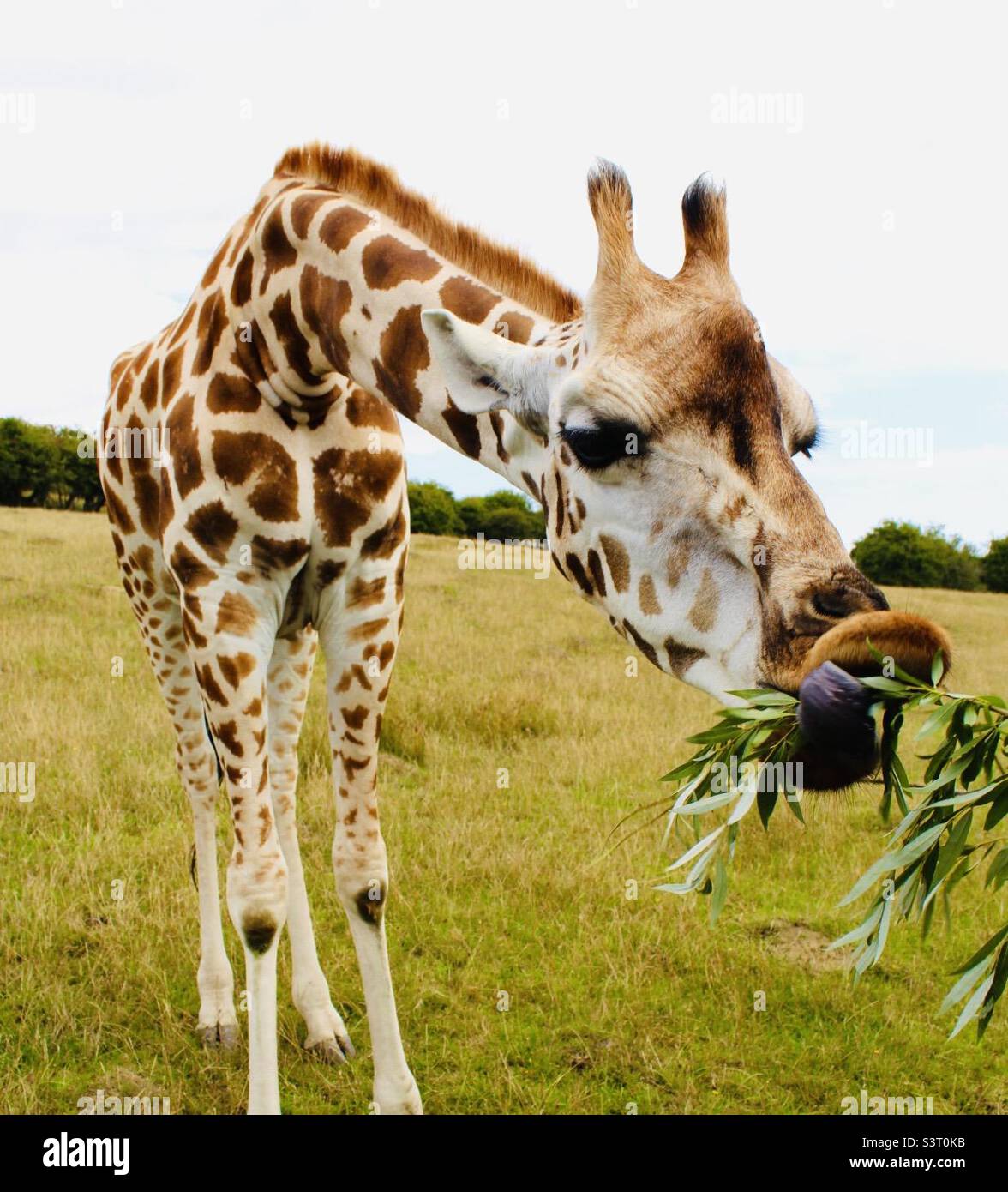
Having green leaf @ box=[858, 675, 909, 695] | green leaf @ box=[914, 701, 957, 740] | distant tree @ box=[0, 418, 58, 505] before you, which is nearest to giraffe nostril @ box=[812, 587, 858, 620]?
green leaf @ box=[858, 675, 909, 695]

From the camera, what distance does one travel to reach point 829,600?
7.60 ft

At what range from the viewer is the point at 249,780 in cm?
386

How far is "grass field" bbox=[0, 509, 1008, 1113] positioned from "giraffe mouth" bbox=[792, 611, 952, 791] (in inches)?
9.9

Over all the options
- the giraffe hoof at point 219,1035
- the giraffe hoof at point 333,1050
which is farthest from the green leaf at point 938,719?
the giraffe hoof at point 219,1035

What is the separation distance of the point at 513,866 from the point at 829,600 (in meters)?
4.11

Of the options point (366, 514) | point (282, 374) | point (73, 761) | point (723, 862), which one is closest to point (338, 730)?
point (366, 514)

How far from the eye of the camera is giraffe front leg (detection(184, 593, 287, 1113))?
12.6 feet

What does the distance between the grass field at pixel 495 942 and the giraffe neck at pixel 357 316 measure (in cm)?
155

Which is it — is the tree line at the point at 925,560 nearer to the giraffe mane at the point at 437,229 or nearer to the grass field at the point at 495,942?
the grass field at the point at 495,942

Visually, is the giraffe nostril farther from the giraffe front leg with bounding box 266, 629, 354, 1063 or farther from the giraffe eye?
the giraffe front leg with bounding box 266, 629, 354, 1063

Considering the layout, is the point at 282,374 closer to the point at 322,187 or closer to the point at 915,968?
the point at 322,187

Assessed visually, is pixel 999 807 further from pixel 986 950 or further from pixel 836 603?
pixel 836 603
